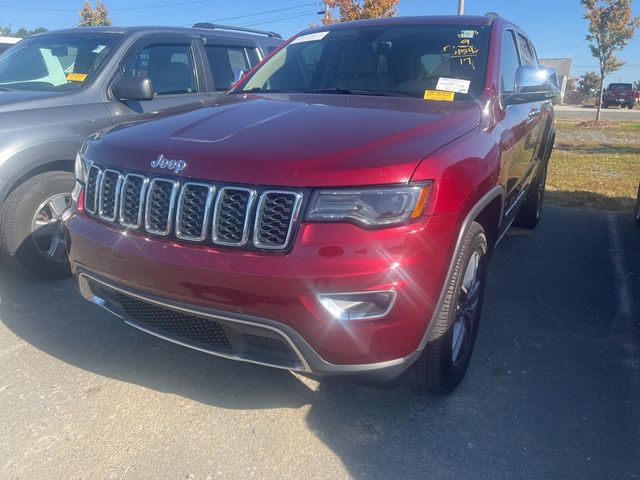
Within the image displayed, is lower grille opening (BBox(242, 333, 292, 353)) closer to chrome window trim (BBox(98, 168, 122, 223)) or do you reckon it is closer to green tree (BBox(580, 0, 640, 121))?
chrome window trim (BBox(98, 168, 122, 223))

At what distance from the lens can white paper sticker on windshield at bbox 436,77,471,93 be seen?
3.29m

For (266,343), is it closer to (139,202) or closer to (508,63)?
(139,202)

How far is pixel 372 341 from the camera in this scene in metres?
2.20

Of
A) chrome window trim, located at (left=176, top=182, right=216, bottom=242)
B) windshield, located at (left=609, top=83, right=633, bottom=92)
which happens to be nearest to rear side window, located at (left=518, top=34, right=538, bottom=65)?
chrome window trim, located at (left=176, top=182, right=216, bottom=242)

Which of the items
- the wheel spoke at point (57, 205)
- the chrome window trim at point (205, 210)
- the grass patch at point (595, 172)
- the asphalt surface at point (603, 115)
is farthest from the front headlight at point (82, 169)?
the asphalt surface at point (603, 115)

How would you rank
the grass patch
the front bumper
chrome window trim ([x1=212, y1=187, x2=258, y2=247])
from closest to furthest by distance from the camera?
the front bumper
chrome window trim ([x1=212, y1=187, x2=258, y2=247])
the grass patch

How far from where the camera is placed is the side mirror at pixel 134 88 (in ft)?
14.1

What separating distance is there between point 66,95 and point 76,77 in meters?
0.37

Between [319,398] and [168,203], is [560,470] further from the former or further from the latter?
[168,203]

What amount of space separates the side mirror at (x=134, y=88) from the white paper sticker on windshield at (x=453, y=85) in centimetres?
227

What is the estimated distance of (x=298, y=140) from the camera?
2.42m

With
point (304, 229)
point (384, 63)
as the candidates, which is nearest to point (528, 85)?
point (384, 63)

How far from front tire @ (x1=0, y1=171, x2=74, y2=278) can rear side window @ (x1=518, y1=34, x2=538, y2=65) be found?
3.67 metres

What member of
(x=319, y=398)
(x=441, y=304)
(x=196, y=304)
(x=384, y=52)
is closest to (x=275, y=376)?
(x=319, y=398)
